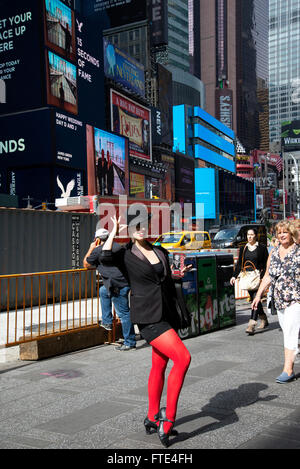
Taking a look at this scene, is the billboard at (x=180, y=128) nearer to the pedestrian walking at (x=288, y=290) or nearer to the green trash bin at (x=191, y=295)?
the green trash bin at (x=191, y=295)

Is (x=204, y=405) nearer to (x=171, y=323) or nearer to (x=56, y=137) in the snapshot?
(x=171, y=323)

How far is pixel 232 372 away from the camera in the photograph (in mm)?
6234

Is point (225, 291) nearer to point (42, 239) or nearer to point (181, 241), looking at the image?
point (42, 239)

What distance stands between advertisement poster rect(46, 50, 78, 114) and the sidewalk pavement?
38.6m

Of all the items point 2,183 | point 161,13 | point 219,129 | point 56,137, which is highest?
point 161,13

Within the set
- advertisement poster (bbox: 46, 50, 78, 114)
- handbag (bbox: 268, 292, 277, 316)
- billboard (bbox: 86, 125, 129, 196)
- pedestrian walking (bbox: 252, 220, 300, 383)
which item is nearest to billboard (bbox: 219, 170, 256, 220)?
billboard (bbox: 86, 125, 129, 196)

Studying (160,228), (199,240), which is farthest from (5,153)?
(199,240)

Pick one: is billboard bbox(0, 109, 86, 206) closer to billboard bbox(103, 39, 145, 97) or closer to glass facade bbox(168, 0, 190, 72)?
billboard bbox(103, 39, 145, 97)

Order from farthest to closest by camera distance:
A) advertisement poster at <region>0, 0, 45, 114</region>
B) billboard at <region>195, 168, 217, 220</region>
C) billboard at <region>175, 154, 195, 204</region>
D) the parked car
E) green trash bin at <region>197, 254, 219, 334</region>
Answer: billboard at <region>195, 168, 217, 220</region> → billboard at <region>175, 154, 195, 204</region> → advertisement poster at <region>0, 0, 45, 114</region> → the parked car → green trash bin at <region>197, 254, 219, 334</region>

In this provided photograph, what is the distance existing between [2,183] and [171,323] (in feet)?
135

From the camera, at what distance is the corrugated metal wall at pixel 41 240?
13.4 m

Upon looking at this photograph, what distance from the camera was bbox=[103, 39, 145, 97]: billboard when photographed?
188ft

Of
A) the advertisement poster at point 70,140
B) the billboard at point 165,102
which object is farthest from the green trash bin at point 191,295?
the billboard at point 165,102

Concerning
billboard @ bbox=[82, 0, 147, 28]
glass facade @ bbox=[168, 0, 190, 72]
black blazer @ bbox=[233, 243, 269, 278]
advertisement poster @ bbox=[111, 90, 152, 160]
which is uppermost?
glass facade @ bbox=[168, 0, 190, 72]
